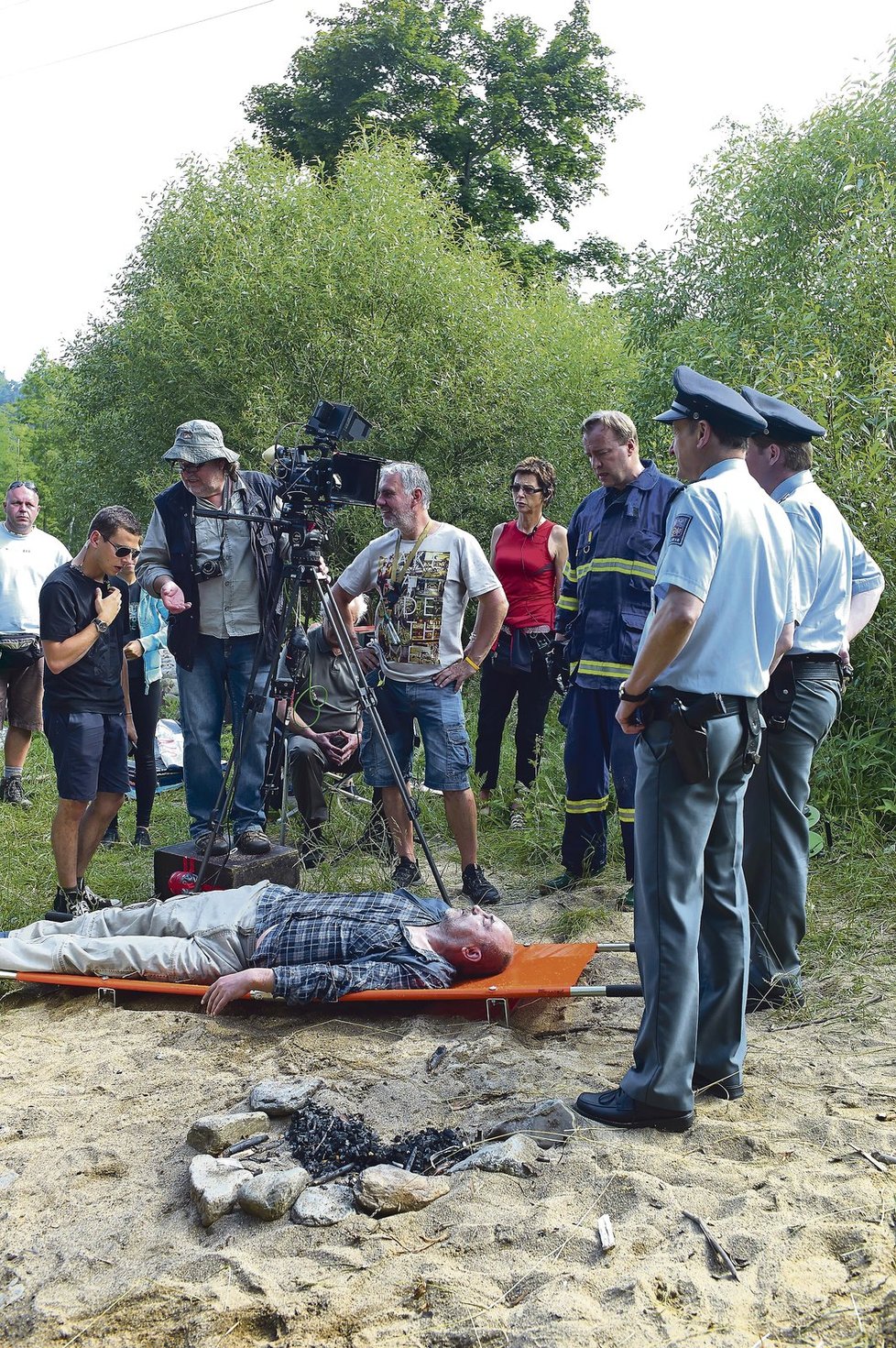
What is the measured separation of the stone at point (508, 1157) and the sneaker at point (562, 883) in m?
2.31

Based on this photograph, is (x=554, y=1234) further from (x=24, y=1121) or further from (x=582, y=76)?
(x=582, y=76)

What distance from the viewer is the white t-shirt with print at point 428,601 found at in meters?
4.86

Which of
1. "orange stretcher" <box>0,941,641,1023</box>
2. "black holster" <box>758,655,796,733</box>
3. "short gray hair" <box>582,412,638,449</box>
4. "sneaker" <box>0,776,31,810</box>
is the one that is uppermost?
"short gray hair" <box>582,412,638,449</box>

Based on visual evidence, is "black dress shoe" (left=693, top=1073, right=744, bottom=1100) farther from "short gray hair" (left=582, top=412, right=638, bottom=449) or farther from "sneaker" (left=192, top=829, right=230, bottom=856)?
"short gray hair" (left=582, top=412, right=638, bottom=449)

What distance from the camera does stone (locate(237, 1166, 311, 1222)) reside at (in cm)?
248

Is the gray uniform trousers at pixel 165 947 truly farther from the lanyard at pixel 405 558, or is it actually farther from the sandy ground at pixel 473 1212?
the lanyard at pixel 405 558

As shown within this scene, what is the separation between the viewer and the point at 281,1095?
301cm

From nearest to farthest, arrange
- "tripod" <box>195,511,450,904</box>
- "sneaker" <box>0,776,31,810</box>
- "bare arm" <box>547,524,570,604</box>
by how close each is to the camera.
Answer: "tripod" <box>195,511,450,904</box> → "bare arm" <box>547,524,570,604</box> → "sneaker" <box>0,776,31,810</box>

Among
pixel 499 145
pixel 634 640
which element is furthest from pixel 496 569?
pixel 499 145

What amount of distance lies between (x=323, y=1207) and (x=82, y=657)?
2.81 meters

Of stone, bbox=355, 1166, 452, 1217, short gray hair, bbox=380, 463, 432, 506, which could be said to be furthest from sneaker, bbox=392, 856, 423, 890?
stone, bbox=355, 1166, 452, 1217

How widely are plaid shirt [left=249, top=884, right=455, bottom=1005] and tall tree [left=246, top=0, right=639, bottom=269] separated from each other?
867 inches

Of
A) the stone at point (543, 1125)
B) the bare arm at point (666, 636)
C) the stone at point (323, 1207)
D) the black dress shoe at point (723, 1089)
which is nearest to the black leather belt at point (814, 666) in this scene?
the bare arm at point (666, 636)

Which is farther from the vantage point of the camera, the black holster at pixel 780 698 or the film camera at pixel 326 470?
the film camera at pixel 326 470
